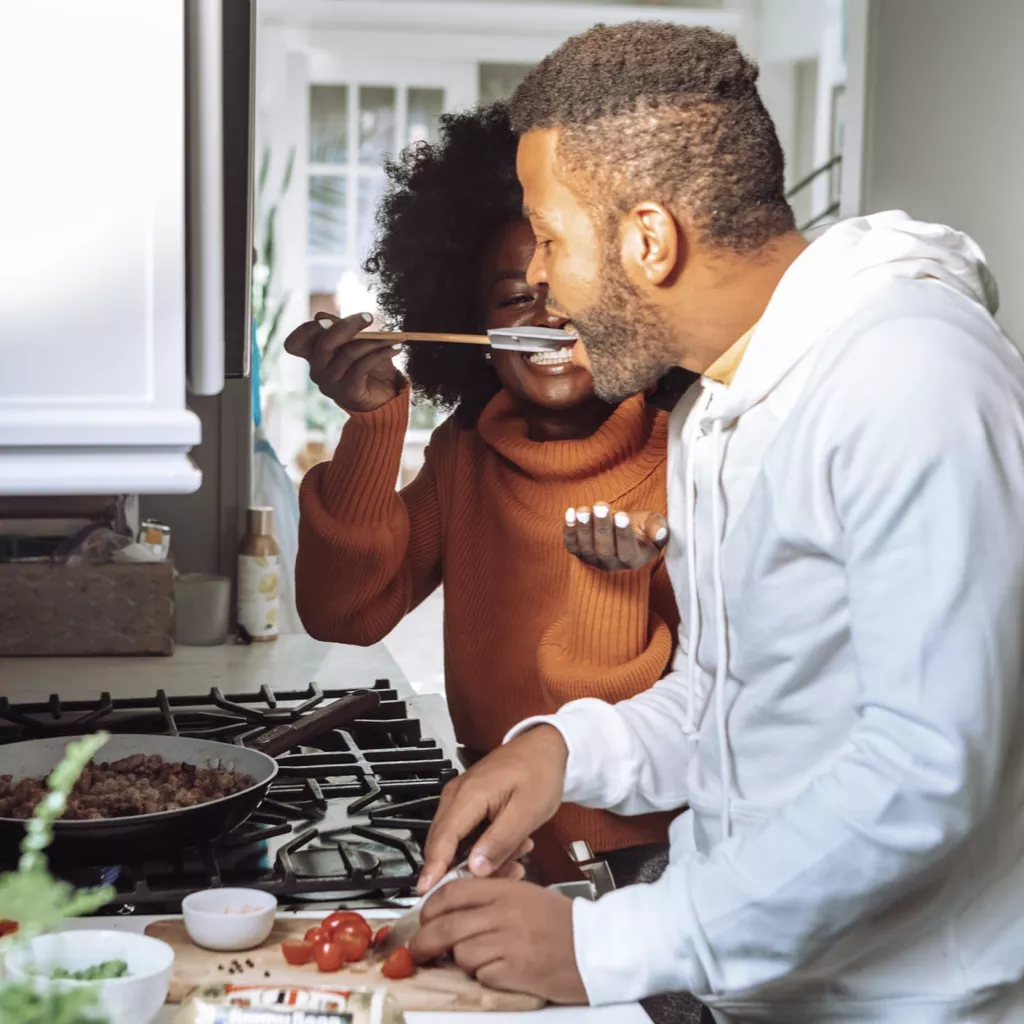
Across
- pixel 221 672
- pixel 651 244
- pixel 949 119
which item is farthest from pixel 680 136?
pixel 949 119

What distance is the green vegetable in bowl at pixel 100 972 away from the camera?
878 mm

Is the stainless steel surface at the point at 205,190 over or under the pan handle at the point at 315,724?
over

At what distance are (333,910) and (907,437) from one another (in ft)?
2.23

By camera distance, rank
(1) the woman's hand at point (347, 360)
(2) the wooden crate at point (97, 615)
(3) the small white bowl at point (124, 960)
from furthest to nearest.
Answer: (2) the wooden crate at point (97, 615) → (1) the woman's hand at point (347, 360) → (3) the small white bowl at point (124, 960)

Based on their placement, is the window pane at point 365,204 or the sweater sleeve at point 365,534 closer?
the sweater sleeve at point 365,534

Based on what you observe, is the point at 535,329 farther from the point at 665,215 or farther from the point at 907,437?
the point at 907,437

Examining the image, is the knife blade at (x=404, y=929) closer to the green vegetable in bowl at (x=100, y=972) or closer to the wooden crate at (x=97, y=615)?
the green vegetable in bowl at (x=100, y=972)

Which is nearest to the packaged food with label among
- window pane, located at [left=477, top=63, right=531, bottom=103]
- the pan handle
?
the pan handle

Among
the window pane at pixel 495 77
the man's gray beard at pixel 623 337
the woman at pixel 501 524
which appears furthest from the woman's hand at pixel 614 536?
the window pane at pixel 495 77

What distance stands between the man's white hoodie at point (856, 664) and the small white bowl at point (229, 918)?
0.26m

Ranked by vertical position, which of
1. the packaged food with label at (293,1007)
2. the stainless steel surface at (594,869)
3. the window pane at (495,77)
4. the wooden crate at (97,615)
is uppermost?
the window pane at (495,77)

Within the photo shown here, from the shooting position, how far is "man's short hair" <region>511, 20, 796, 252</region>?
1.14m

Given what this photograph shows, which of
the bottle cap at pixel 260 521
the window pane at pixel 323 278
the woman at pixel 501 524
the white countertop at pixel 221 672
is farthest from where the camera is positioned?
the window pane at pixel 323 278

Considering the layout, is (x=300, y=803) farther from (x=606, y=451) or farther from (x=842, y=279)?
(x=842, y=279)
